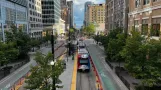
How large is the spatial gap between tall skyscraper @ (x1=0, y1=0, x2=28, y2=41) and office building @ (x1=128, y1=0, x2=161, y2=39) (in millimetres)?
31840

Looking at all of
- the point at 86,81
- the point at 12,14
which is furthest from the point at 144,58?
the point at 12,14

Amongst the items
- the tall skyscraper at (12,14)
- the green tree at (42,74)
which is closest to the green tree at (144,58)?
the green tree at (42,74)

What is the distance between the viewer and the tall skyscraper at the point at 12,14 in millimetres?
58131

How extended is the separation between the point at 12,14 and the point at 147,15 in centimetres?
4720

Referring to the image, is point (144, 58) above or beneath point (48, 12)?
beneath

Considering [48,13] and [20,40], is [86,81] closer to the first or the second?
[20,40]

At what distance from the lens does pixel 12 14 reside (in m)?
67.6

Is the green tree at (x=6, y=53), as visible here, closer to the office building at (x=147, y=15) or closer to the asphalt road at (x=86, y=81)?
the asphalt road at (x=86, y=81)

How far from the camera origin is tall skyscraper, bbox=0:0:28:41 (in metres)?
58.1

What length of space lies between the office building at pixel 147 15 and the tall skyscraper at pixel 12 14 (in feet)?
104

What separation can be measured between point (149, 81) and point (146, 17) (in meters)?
21.1

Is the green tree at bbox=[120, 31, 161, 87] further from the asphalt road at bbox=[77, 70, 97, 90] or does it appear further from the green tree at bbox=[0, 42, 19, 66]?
the green tree at bbox=[0, 42, 19, 66]

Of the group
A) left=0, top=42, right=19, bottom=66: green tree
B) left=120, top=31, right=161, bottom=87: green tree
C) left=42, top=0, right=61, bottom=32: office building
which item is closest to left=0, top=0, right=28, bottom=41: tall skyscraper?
left=0, top=42, right=19, bottom=66: green tree

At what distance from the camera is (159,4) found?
107 feet
